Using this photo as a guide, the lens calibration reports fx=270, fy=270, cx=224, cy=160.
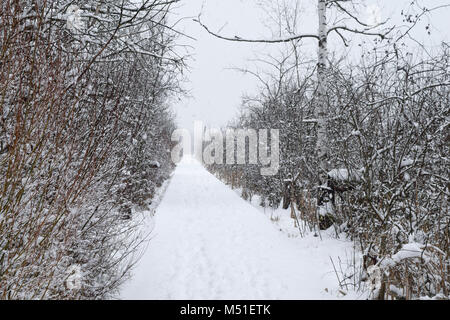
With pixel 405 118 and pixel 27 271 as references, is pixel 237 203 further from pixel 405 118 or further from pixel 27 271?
pixel 27 271

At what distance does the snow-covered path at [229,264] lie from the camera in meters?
3.66

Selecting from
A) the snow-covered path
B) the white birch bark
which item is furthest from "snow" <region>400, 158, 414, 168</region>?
the white birch bark

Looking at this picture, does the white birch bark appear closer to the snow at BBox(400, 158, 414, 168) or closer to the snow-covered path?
the snow-covered path

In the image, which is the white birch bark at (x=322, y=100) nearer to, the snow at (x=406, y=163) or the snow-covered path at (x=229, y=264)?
the snow-covered path at (x=229, y=264)

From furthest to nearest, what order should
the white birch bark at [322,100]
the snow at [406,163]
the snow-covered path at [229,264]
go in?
1. the white birch bark at [322,100]
2. the snow-covered path at [229,264]
3. the snow at [406,163]

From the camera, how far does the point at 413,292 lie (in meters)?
2.94

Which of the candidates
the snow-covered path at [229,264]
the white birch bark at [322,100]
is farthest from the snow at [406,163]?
the white birch bark at [322,100]

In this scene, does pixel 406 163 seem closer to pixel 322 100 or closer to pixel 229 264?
pixel 322 100

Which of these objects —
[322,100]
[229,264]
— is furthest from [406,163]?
[229,264]

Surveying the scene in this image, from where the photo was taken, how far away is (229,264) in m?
A: 4.68

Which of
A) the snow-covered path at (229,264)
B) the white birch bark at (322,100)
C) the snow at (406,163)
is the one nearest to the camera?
the snow at (406,163)
